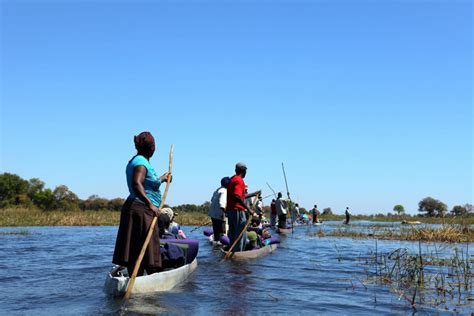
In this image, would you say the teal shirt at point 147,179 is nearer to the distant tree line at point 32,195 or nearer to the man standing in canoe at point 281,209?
the man standing in canoe at point 281,209

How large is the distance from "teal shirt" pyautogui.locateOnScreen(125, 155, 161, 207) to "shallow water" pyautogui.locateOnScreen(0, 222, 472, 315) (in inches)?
54.2

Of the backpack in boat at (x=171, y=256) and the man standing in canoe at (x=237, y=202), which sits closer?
the backpack in boat at (x=171, y=256)

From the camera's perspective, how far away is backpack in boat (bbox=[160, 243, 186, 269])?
7.82 meters

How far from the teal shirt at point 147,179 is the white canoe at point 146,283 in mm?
1072

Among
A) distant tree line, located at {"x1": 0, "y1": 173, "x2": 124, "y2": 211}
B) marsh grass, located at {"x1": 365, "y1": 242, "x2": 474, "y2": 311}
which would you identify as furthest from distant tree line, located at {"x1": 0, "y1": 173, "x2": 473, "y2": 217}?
marsh grass, located at {"x1": 365, "y1": 242, "x2": 474, "y2": 311}

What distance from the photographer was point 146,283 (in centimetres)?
649

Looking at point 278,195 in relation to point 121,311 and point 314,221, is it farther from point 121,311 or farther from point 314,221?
point 121,311

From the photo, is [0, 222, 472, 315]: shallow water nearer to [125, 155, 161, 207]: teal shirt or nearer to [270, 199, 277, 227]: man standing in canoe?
[125, 155, 161, 207]: teal shirt

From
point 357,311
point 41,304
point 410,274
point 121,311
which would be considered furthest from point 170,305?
point 410,274

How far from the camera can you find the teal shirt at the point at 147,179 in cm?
633

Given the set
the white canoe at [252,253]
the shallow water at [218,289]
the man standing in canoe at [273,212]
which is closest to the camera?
the shallow water at [218,289]

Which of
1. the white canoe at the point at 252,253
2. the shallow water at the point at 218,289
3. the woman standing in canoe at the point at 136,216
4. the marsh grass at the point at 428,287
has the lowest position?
the shallow water at the point at 218,289

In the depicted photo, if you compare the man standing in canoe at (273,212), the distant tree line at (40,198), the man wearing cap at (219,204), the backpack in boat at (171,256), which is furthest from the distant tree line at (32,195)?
the backpack in boat at (171,256)

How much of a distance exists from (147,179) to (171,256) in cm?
199
